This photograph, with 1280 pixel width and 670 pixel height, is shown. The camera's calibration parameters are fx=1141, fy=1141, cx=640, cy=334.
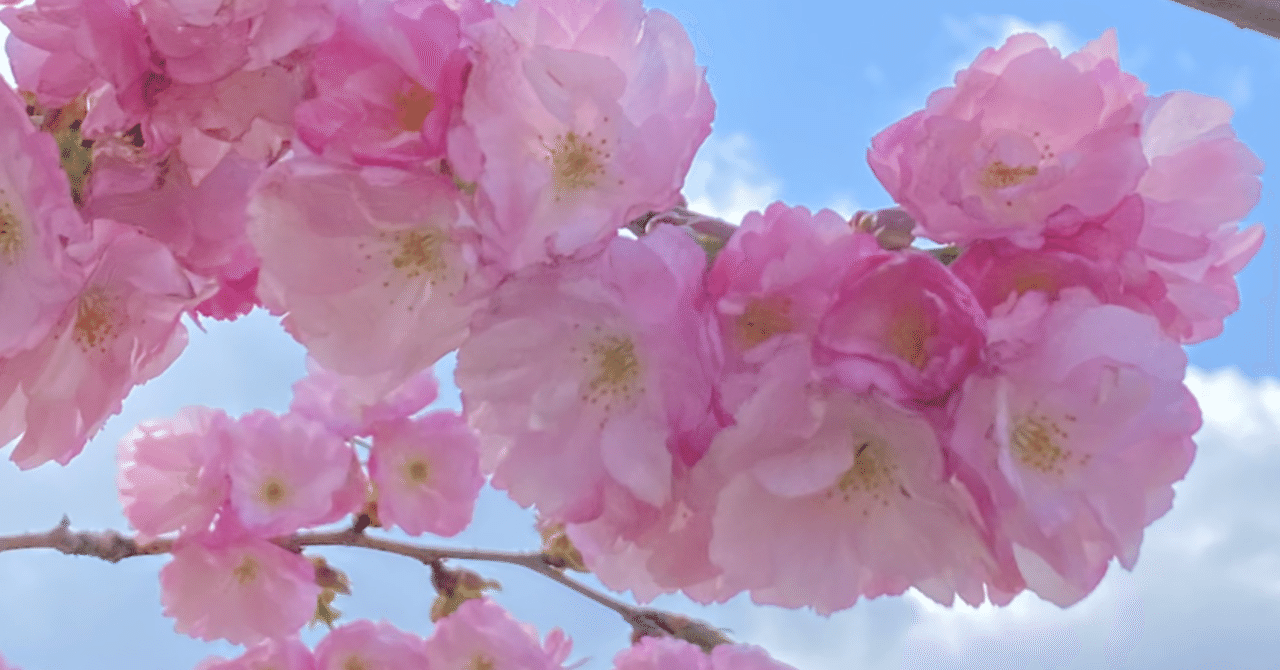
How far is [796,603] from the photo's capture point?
552 millimetres

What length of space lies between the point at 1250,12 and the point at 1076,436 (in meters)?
0.33

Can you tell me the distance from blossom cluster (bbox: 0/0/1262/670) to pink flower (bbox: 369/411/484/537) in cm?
61

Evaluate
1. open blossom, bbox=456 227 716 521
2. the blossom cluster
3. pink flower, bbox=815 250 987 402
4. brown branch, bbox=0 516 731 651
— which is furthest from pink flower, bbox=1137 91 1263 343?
brown branch, bbox=0 516 731 651

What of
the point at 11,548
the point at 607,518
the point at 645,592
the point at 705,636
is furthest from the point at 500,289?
the point at 11,548

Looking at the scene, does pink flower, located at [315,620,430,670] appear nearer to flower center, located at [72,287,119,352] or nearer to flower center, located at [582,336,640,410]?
flower center, located at [72,287,119,352]

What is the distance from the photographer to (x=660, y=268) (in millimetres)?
510

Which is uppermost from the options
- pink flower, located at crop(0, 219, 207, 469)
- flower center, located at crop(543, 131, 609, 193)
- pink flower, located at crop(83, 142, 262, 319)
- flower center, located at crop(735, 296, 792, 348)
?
flower center, located at crop(735, 296, 792, 348)

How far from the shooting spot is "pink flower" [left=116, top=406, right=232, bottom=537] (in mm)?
1183

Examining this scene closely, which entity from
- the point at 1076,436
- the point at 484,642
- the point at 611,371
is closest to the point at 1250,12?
the point at 1076,436

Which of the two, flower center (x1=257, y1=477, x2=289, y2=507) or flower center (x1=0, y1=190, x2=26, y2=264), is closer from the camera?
flower center (x1=0, y1=190, x2=26, y2=264)

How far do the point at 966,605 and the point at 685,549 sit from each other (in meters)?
0.14

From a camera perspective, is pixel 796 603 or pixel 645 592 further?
pixel 645 592

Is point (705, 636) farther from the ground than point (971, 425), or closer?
closer

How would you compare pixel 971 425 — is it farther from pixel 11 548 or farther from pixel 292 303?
pixel 11 548
